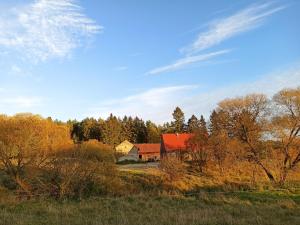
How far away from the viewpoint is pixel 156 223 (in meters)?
9.77

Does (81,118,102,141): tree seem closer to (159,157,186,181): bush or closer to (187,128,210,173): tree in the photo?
(187,128,210,173): tree

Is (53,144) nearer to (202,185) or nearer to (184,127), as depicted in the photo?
(202,185)

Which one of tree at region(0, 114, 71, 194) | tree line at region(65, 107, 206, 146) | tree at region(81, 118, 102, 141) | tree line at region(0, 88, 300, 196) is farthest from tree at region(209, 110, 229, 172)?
tree at region(81, 118, 102, 141)

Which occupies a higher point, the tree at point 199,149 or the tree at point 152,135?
the tree at point 152,135

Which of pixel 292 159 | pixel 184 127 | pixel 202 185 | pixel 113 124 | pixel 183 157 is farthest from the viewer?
pixel 184 127

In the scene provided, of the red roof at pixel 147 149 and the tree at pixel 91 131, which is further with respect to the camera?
the tree at pixel 91 131

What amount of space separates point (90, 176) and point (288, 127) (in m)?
20.1

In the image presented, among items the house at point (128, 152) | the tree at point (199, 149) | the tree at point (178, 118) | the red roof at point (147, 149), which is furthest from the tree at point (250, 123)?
the tree at point (178, 118)

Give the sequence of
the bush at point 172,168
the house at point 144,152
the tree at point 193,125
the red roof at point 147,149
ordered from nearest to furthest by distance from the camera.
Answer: the bush at point 172,168, the tree at point 193,125, the house at point 144,152, the red roof at point 147,149

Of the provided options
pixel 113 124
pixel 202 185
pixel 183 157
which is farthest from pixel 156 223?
pixel 113 124

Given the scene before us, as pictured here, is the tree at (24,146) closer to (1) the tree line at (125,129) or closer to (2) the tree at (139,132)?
(1) the tree line at (125,129)

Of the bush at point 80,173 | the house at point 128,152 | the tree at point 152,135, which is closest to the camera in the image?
the bush at point 80,173

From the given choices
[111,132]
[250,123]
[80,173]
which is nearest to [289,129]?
[250,123]

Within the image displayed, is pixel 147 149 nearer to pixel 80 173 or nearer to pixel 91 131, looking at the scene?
pixel 91 131
